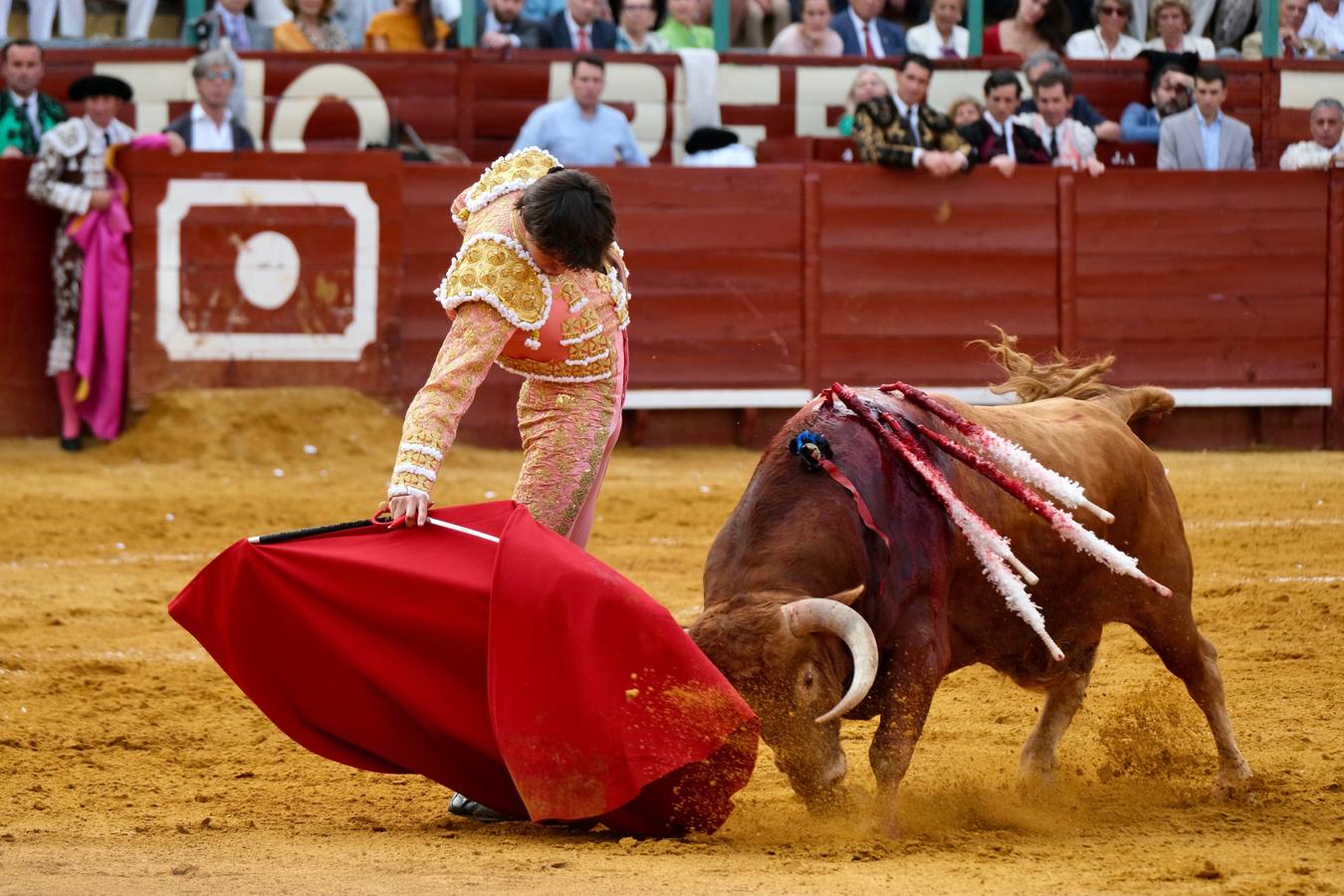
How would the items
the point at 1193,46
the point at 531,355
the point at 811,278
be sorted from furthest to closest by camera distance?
the point at 1193,46, the point at 811,278, the point at 531,355

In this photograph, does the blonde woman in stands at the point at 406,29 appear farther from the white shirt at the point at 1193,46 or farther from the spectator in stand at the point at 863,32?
the white shirt at the point at 1193,46

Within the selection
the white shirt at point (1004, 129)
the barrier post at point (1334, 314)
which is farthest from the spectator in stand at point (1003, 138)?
the barrier post at point (1334, 314)

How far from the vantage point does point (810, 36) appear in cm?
971

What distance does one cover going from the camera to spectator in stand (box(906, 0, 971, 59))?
9.80 metres

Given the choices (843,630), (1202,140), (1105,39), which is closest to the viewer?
(843,630)

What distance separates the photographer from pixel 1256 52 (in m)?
10.6

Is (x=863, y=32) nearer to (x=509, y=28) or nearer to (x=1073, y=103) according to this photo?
(x=1073, y=103)

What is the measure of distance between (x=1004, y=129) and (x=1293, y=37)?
8.15 feet

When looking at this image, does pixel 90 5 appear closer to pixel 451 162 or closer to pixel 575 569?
pixel 451 162

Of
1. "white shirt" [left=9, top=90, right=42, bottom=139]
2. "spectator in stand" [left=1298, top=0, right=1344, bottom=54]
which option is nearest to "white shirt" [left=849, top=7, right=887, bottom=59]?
"spectator in stand" [left=1298, top=0, right=1344, bottom=54]

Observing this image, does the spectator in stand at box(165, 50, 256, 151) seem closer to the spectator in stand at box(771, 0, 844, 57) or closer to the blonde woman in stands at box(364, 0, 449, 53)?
the blonde woman in stands at box(364, 0, 449, 53)

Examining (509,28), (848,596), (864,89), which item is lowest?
(848,596)

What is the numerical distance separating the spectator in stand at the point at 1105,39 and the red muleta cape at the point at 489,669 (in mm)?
7358

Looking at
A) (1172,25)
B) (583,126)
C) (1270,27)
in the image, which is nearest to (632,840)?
(583,126)
